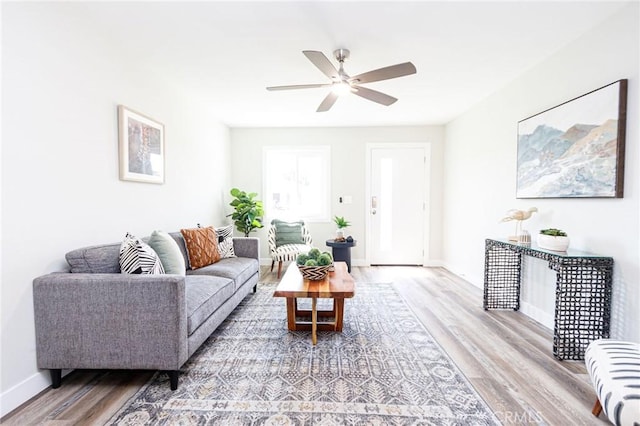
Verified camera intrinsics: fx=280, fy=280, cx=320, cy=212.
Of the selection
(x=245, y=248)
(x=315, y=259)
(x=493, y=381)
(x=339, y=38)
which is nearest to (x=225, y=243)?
(x=245, y=248)

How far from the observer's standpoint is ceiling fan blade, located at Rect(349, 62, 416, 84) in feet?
6.50

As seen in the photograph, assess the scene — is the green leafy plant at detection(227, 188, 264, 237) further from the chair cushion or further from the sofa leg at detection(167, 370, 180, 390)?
the sofa leg at detection(167, 370, 180, 390)

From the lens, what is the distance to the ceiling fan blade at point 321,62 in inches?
74.1

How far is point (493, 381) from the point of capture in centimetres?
175

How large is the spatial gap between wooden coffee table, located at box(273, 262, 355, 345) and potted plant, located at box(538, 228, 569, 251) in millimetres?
1546

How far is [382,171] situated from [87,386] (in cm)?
440

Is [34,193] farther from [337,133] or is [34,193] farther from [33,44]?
[337,133]

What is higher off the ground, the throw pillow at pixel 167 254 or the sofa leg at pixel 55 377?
the throw pillow at pixel 167 254

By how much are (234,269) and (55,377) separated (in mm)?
1374

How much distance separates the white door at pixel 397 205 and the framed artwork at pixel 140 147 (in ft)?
10.6

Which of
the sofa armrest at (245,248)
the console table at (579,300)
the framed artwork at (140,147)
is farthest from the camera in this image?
the sofa armrest at (245,248)

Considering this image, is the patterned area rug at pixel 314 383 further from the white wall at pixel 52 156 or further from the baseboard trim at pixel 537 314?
the baseboard trim at pixel 537 314

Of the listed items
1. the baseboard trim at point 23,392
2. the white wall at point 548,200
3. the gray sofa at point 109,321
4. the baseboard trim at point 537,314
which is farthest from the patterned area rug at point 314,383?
the white wall at point 548,200

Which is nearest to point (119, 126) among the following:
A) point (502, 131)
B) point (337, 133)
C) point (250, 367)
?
point (250, 367)
